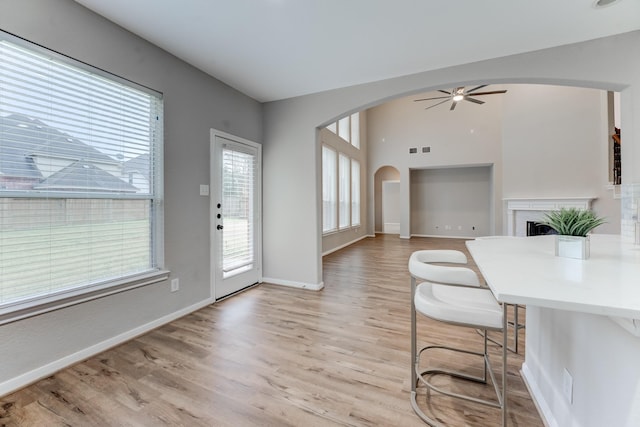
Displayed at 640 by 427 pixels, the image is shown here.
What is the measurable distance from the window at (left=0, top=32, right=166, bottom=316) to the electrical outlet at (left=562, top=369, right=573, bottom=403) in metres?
3.01

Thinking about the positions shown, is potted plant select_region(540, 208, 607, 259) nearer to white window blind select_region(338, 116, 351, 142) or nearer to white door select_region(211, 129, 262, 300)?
white door select_region(211, 129, 262, 300)

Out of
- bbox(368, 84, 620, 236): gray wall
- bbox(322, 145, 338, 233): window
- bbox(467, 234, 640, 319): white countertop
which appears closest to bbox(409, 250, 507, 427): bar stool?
bbox(467, 234, 640, 319): white countertop

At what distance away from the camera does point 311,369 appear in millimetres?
1915

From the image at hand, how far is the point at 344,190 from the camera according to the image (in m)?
7.53

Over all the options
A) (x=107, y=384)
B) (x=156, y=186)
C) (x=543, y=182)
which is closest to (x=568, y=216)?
(x=107, y=384)

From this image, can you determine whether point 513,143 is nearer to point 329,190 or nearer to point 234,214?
point 329,190

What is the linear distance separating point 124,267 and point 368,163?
27.1 feet

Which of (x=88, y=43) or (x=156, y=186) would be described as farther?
(x=156, y=186)

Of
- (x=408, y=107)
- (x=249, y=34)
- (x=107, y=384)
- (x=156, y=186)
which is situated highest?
(x=408, y=107)

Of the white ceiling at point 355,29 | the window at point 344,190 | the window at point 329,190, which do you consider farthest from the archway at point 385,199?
the white ceiling at point 355,29

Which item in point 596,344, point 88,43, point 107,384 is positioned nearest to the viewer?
point 596,344

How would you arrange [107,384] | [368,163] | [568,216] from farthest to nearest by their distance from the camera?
[368,163] → [107,384] → [568,216]

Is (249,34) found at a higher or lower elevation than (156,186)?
higher

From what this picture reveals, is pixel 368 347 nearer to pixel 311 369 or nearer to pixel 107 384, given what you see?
pixel 311 369
